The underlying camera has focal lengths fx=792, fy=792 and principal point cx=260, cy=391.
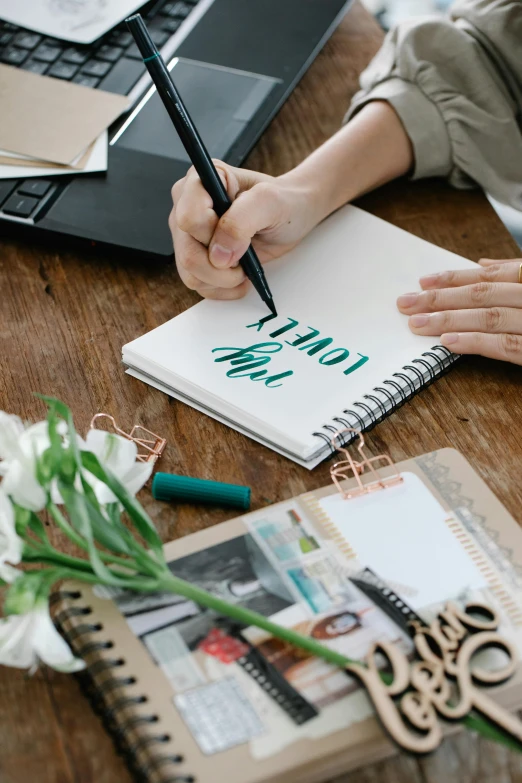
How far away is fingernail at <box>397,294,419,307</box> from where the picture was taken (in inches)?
29.8

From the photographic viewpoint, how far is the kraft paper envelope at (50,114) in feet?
2.90

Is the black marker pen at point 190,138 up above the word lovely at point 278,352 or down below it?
above

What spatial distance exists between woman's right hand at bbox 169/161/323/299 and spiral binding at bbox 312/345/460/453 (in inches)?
7.2

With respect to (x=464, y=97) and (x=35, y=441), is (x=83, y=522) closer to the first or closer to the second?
(x=35, y=441)

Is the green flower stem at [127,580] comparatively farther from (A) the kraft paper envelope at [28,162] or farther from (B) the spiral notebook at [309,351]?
(A) the kraft paper envelope at [28,162]

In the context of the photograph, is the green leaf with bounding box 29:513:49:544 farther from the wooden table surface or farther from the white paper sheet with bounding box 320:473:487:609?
the white paper sheet with bounding box 320:473:487:609

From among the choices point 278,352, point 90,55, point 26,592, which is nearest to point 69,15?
point 90,55

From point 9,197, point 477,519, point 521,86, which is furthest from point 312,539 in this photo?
point 521,86

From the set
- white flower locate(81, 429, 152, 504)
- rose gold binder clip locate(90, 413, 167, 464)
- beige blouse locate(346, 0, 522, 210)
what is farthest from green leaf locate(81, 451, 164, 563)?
beige blouse locate(346, 0, 522, 210)

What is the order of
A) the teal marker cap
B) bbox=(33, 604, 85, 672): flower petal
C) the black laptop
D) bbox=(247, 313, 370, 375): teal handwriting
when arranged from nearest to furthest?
bbox=(33, 604, 85, 672): flower petal < the teal marker cap < bbox=(247, 313, 370, 375): teal handwriting < the black laptop

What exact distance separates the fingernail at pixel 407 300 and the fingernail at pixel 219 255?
0.56ft

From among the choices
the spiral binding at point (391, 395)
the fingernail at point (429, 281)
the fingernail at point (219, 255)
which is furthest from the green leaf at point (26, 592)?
the fingernail at point (429, 281)

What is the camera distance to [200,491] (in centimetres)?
61

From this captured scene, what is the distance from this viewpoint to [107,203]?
0.85m
